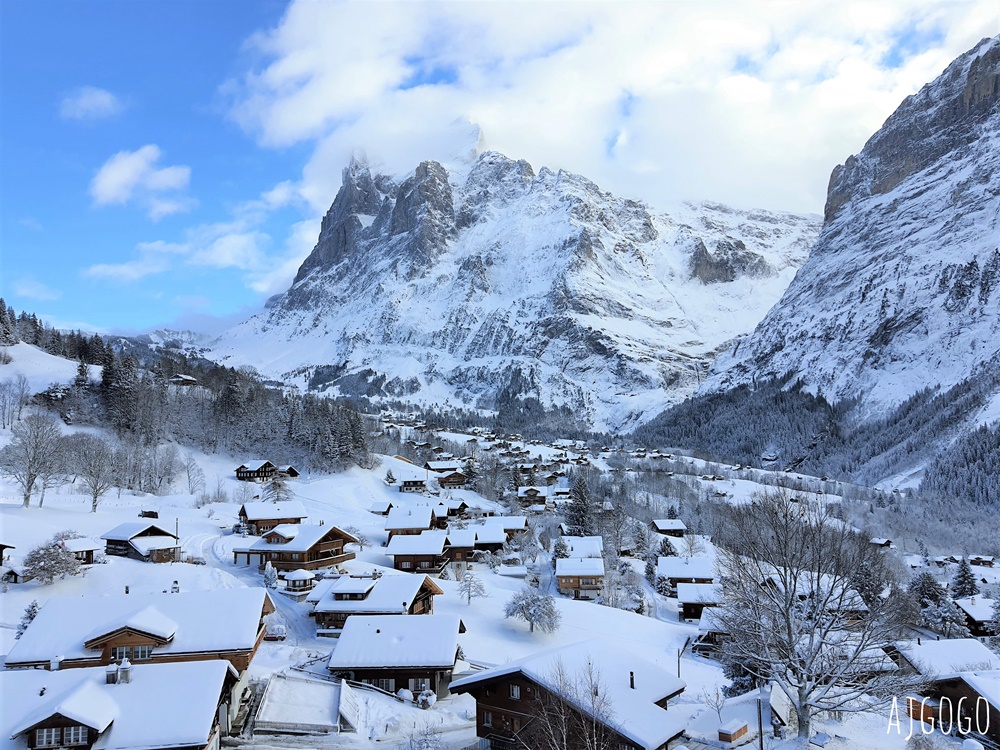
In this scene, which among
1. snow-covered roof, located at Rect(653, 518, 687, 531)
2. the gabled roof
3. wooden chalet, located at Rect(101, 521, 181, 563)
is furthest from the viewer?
the gabled roof

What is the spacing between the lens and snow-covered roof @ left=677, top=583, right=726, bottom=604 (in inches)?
2096

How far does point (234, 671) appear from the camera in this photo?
25797 mm

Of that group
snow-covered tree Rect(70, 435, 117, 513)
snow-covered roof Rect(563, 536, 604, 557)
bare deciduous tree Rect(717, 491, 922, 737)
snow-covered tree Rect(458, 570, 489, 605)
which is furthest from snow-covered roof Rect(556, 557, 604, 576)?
snow-covered tree Rect(70, 435, 117, 513)

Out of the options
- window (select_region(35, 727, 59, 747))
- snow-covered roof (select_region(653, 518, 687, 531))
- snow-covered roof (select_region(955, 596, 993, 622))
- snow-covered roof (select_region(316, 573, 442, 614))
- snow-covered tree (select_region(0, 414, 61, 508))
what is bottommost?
snow-covered roof (select_region(955, 596, 993, 622))

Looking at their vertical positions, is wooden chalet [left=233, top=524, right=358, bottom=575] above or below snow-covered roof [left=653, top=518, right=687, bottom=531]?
above

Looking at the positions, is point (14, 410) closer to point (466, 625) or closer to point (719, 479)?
point (466, 625)

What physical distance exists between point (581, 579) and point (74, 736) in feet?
152

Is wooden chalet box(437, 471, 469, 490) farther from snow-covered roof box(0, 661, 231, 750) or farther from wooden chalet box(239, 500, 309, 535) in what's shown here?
snow-covered roof box(0, 661, 231, 750)

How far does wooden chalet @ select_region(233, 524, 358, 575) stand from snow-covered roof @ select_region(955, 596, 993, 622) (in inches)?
2115

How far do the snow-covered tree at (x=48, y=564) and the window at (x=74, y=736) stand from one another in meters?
23.6

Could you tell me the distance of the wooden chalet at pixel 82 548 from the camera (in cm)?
4344

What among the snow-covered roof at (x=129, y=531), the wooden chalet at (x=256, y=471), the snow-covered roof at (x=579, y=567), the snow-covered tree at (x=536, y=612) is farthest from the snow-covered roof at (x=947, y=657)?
the wooden chalet at (x=256, y=471)

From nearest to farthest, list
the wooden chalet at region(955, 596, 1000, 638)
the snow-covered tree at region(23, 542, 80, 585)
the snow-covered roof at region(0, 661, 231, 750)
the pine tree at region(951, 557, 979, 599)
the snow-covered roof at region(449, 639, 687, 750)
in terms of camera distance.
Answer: the snow-covered roof at region(449, 639, 687, 750)
the snow-covered roof at region(0, 661, 231, 750)
the snow-covered tree at region(23, 542, 80, 585)
the wooden chalet at region(955, 596, 1000, 638)
the pine tree at region(951, 557, 979, 599)

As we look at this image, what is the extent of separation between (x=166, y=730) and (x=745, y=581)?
20203 millimetres
